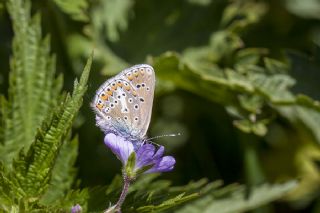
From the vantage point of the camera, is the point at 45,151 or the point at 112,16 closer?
the point at 45,151

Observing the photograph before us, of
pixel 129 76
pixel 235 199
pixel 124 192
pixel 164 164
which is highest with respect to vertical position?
pixel 129 76

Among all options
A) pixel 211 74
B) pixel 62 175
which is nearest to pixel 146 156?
pixel 62 175

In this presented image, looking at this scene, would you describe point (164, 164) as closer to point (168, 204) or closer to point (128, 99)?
point (168, 204)

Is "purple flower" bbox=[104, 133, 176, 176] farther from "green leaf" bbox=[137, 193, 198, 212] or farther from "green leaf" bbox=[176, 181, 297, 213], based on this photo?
"green leaf" bbox=[176, 181, 297, 213]

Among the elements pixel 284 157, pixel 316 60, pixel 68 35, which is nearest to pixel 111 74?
pixel 68 35

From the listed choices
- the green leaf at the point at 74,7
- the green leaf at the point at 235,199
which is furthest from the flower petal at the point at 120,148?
the green leaf at the point at 74,7

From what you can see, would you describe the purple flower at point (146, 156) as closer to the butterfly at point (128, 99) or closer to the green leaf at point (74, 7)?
the butterfly at point (128, 99)
